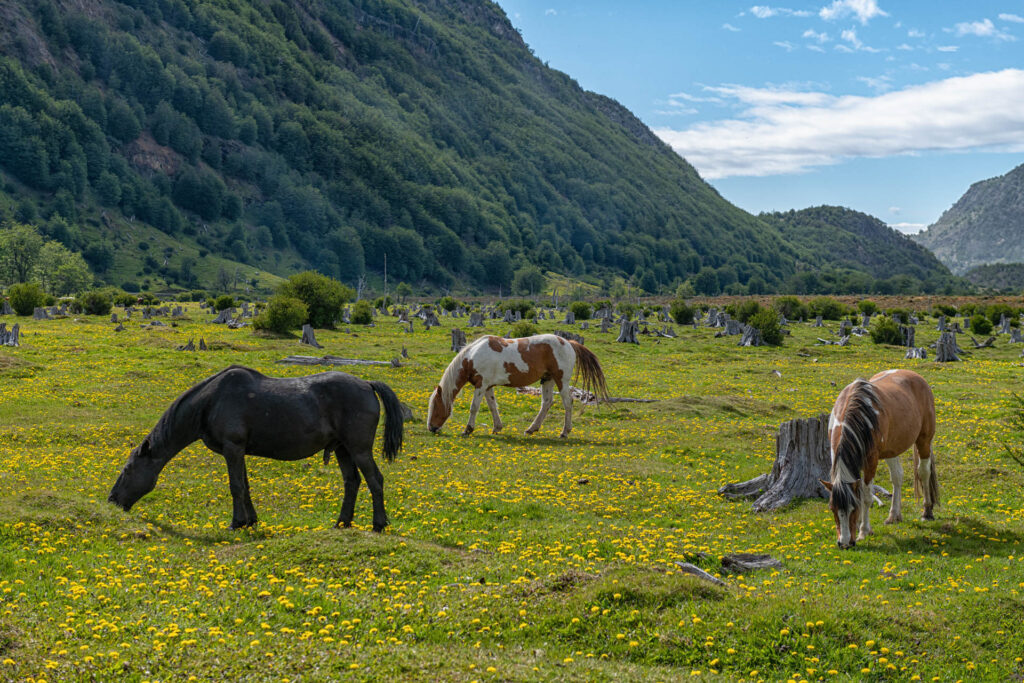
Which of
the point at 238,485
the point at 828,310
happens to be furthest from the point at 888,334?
the point at 238,485

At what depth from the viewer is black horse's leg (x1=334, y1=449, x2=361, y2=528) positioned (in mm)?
14133

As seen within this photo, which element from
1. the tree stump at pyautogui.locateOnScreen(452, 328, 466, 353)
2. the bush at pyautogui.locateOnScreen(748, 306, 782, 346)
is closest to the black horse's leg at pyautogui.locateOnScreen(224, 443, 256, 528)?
the tree stump at pyautogui.locateOnScreen(452, 328, 466, 353)

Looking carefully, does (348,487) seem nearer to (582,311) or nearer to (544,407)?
(544,407)

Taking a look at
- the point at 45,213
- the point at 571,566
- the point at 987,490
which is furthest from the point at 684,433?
the point at 45,213

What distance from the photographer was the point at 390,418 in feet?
47.9

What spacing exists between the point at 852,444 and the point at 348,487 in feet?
29.3

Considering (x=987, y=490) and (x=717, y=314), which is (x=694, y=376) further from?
(x=717, y=314)

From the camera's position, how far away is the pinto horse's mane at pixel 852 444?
43.0ft

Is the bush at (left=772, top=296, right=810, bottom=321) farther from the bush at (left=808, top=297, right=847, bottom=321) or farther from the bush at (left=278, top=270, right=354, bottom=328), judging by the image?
the bush at (left=278, top=270, right=354, bottom=328)

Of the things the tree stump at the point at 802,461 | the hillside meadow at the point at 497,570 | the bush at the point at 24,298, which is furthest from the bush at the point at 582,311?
the tree stump at the point at 802,461

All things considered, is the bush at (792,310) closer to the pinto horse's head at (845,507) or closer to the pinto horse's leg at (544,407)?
the pinto horse's leg at (544,407)

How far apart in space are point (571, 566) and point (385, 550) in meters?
2.88

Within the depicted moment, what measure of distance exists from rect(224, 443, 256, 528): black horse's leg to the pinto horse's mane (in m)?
10.3

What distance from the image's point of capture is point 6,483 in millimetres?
16141
